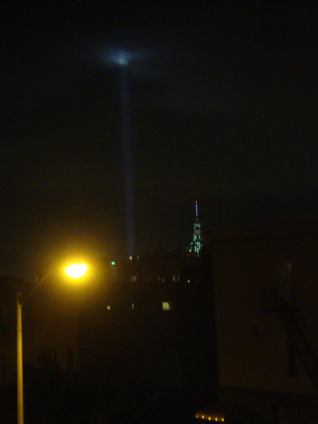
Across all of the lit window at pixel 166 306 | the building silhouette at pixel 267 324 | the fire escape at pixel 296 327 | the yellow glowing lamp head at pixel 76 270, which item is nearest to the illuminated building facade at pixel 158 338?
the lit window at pixel 166 306

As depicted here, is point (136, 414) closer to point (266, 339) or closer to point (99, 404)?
point (99, 404)

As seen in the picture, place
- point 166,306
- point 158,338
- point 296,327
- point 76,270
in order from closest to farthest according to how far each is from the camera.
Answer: point 76,270
point 296,327
point 158,338
point 166,306

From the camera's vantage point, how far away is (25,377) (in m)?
22.6

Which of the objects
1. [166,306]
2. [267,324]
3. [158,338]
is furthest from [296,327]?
[166,306]

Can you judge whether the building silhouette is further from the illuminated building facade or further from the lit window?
the lit window

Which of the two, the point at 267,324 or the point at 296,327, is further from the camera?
the point at 267,324

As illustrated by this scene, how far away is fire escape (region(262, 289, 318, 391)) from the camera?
1636cm

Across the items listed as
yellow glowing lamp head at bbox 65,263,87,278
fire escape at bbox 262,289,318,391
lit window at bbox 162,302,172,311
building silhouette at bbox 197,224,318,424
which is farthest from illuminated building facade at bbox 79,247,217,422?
yellow glowing lamp head at bbox 65,263,87,278

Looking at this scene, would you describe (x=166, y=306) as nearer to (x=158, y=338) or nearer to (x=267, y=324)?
(x=158, y=338)

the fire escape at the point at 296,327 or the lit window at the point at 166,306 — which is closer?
the fire escape at the point at 296,327

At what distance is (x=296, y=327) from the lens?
16672 mm

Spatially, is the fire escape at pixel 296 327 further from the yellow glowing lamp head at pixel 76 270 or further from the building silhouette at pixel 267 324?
the yellow glowing lamp head at pixel 76 270

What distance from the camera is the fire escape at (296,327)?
16359 millimetres

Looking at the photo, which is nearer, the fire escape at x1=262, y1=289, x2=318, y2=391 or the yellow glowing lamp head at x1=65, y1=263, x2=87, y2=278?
the yellow glowing lamp head at x1=65, y1=263, x2=87, y2=278
